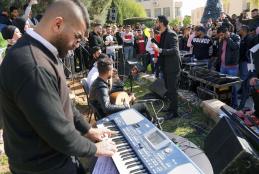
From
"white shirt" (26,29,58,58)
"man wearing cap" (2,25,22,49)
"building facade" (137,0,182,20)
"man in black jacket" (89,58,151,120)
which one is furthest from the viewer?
"building facade" (137,0,182,20)

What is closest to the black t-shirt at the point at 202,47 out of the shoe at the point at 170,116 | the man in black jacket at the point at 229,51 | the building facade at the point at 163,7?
the man in black jacket at the point at 229,51

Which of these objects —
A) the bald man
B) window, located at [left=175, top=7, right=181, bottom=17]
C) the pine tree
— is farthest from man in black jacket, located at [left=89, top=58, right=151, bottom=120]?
window, located at [left=175, top=7, right=181, bottom=17]

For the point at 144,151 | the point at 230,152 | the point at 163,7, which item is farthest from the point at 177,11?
the point at 144,151

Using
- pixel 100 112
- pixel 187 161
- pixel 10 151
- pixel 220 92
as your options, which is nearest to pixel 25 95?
pixel 10 151

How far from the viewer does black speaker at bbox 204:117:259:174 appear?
2.95 m

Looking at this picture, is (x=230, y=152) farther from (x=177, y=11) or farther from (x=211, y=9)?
(x=177, y=11)

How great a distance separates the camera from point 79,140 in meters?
2.03

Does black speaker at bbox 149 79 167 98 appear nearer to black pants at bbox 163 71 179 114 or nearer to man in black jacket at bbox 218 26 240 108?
black pants at bbox 163 71 179 114

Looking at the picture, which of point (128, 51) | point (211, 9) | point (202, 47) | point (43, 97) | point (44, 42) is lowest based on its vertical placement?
point (128, 51)

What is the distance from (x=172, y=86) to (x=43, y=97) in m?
5.94

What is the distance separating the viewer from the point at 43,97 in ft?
5.98

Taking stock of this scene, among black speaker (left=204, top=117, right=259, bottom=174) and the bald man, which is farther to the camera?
black speaker (left=204, top=117, right=259, bottom=174)

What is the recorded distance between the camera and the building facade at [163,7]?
7496 cm

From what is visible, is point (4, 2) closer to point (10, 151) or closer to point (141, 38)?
point (141, 38)
